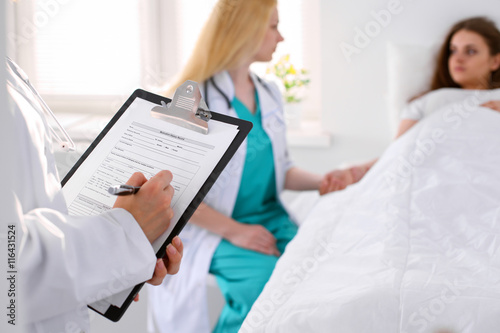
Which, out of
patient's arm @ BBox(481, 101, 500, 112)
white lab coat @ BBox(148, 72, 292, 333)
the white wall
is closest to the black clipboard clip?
white lab coat @ BBox(148, 72, 292, 333)

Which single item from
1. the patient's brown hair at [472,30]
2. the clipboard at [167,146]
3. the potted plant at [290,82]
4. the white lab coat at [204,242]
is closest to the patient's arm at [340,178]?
the white lab coat at [204,242]

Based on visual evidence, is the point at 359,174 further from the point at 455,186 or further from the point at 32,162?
the point at 32,162

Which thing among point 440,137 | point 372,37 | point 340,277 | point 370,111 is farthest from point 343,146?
point 340,277

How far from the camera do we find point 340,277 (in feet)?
3.14

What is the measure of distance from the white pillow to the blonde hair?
2.67 feet

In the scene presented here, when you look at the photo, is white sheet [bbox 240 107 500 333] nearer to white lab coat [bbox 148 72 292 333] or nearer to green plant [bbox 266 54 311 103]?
white lab coat [bbox 148 72 292 333]

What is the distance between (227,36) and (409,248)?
82 cm

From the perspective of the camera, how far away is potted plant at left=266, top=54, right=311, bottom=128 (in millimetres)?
2535

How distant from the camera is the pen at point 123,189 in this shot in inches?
26.1

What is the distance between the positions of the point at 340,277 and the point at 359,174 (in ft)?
2.85

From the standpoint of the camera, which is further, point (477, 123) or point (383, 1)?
point (383, 1)

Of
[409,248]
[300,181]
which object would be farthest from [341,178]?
[409,248]

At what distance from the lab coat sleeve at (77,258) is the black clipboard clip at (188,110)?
7.5 inches

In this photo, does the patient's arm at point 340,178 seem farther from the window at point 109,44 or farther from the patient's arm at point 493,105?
the window at point 109,44
